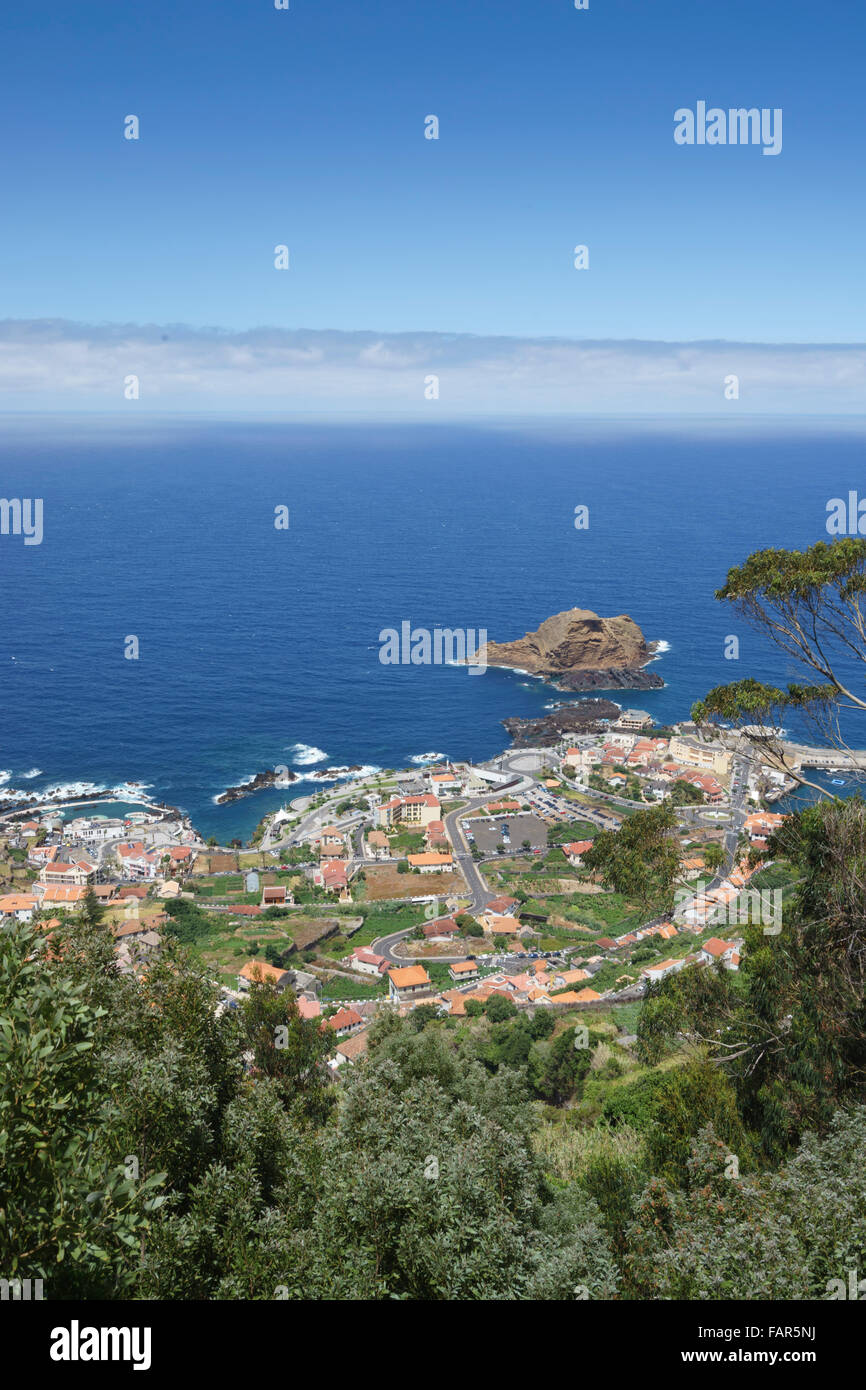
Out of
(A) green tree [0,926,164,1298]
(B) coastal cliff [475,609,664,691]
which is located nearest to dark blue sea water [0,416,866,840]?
(B) coastal cliff [475,609,664,691]

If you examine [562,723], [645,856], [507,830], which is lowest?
[507,830]

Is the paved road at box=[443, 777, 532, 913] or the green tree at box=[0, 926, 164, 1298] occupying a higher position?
the green tree at box=[0, 926, 164, 1298]

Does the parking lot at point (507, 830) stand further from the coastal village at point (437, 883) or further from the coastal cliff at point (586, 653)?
the coastal cliff at point (586, 653)

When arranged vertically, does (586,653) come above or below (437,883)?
above

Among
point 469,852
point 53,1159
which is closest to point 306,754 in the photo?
point 469,852

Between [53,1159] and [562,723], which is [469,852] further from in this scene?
[53,1159]

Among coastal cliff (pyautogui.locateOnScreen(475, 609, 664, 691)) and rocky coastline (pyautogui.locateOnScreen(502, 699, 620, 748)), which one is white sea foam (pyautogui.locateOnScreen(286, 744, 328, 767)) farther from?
coastal cliff (pyautogui.locateOnScreen(475, 609, 664, 691))

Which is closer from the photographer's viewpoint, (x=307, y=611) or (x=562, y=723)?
(x=562, y=723)
